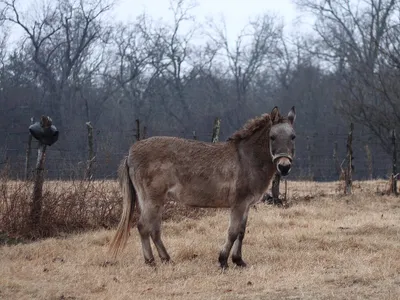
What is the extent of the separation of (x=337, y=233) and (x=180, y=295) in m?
4.92

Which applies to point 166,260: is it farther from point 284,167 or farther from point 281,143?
point 281,143

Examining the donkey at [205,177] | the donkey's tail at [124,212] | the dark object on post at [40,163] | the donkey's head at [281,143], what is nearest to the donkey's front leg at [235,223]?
the donkey at [205,177]

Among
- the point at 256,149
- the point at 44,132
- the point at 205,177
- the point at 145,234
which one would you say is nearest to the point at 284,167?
the point at 256,149

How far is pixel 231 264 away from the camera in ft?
29.5

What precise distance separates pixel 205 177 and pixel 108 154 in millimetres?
4565

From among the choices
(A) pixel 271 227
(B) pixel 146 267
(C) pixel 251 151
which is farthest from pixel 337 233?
(B) pixel 146 267

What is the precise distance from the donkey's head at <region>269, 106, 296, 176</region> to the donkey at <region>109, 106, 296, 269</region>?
0.04ft

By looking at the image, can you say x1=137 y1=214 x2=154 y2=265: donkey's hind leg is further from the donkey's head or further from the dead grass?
the dead grass

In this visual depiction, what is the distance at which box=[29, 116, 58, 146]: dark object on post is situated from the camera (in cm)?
1127

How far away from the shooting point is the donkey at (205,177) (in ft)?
29.0

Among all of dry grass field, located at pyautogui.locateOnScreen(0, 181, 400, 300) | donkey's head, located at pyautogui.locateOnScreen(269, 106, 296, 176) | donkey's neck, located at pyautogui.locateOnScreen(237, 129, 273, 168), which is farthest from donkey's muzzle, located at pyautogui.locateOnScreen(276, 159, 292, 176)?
dry grass field, located at pyautogui.locateOnScreen(0, 181, 400, 300)

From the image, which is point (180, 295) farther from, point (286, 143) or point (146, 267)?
point (286, 143)

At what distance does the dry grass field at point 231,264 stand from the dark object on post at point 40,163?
610 mm

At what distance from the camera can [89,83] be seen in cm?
4334
